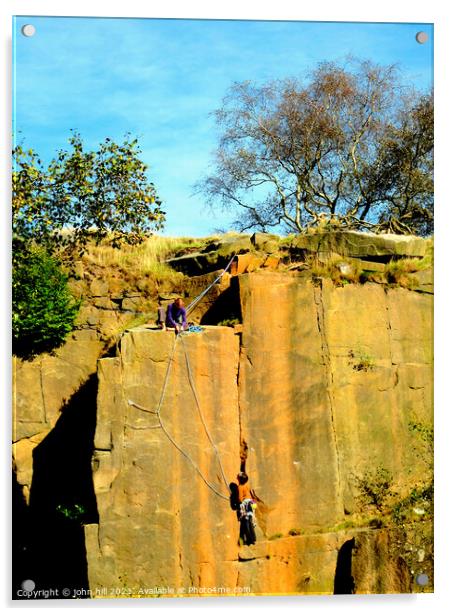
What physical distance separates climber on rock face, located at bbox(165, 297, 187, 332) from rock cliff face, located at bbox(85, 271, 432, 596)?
31 cm

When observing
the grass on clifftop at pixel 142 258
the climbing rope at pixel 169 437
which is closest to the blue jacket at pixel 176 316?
the climbing rope at pixel 169 437

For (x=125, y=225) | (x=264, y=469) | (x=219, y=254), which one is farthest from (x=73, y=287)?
(x=264, y=469)

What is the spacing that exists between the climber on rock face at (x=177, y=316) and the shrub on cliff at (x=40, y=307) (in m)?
2.58

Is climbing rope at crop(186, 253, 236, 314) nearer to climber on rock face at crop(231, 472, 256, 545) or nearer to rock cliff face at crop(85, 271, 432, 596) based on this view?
rock cliff face at crop(85, 271, 432, 596)

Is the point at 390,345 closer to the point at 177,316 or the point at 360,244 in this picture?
the point at 360,244

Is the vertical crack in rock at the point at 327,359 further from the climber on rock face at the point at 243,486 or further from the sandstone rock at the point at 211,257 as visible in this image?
the sandstone rock at the point at 211,257

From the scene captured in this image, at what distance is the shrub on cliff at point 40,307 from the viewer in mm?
16719

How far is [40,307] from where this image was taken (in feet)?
56.1

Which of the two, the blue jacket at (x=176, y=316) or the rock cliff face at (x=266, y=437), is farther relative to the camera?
the blue jacket at (x=176, y=316)

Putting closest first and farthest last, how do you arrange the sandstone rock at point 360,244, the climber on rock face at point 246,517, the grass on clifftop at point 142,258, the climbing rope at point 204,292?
the climber on rock face at point 246,517
the climbing rope at point 204,292
the sandstone rock at point 360,244
the grass on clifftop at point 142,258

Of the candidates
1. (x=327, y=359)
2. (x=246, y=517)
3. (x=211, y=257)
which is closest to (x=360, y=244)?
(x=327, y=359)

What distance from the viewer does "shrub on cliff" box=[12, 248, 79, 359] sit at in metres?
16.7

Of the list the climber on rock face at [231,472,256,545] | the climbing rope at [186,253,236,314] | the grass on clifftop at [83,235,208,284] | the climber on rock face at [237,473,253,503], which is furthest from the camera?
the grass on clifftop at [83,235,208,284]

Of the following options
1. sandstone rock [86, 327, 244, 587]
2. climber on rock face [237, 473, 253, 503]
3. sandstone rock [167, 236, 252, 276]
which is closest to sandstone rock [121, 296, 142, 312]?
sandstone rock [167, 236, 252, 276]
